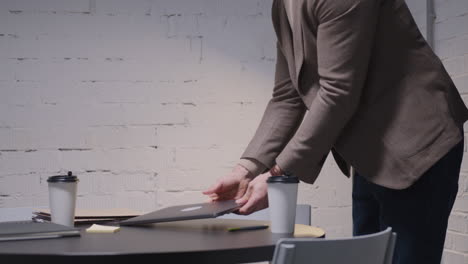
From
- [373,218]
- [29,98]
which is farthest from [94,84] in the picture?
[373,218]

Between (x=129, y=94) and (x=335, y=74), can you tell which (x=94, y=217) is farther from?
(x=129, y=94)

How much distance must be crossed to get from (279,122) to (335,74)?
0.37 m

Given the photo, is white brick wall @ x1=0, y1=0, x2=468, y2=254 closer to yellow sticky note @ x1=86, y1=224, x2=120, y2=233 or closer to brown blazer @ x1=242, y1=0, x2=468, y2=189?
brown blazer @ x1=242, y1=0, x2=468, y2=189

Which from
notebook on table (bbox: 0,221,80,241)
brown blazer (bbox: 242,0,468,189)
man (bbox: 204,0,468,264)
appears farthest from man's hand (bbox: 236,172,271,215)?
notebook on table (bbox: 0,221,80,241)

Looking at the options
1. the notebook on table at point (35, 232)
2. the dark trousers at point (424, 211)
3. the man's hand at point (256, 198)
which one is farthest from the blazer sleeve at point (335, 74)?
the notebook on table at point (35, 232)

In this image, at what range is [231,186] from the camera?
1.84 meters

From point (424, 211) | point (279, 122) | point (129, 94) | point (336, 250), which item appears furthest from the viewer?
point (129, 94)

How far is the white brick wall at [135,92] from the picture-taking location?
10.2 feet

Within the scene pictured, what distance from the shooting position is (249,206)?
1.60 meters

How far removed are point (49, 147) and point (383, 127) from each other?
1870 millimetres

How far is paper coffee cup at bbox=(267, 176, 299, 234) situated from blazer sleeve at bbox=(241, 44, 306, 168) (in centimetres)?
44

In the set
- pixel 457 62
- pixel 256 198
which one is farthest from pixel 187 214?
pixel 457 62

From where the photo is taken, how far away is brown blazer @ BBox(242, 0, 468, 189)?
1.64 meters

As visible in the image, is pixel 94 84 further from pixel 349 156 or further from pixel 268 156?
pixel 349 156
